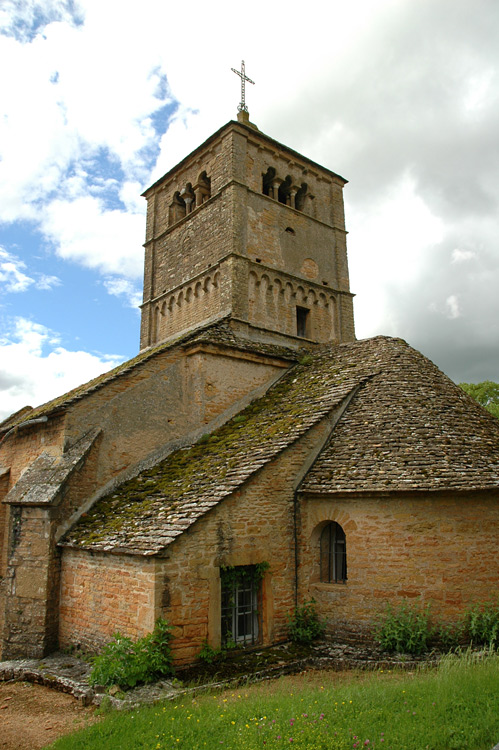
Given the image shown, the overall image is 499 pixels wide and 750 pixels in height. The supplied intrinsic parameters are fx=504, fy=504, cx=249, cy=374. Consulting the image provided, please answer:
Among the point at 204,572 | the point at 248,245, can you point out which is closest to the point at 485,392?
the point at 248,245

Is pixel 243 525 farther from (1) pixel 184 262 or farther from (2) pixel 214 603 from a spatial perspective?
(1) pixel 184 262

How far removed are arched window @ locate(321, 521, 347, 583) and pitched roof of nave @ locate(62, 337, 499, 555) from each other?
3.82 ft

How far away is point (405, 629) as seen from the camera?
27.9ft

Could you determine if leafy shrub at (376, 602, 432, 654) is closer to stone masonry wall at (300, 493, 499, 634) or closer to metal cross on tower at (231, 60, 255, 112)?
stone masonry wall at (300, 493, 499, 634)

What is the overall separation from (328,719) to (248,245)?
12905 millimetres

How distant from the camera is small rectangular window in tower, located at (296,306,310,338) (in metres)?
17.0

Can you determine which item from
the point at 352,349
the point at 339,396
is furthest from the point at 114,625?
the point at 352,349

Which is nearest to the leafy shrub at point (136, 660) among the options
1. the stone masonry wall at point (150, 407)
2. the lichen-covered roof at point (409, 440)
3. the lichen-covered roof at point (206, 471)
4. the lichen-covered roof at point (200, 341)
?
the lichen-covered roof at point (206, 471)

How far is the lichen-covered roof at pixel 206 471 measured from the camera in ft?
28.4

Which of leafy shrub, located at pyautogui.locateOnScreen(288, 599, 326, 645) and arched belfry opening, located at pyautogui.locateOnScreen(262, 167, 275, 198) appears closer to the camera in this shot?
leafy shrub, located at pyautogui.locateOnScreen(288, 599, 326, 645)

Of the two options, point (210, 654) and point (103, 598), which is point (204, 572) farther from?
point (103, 598)

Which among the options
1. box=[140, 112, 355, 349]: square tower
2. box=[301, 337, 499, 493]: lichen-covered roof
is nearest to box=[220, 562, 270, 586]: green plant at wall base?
box=[301, 337, 499, 493]: lichen-covered roof

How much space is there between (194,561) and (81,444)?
418 centimetres

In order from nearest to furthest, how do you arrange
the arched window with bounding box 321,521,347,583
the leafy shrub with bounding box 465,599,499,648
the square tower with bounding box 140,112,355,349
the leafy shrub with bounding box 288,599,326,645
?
1. the leafy shrub with bounding box 465,599,499,648
2. the leafy shrub with bounding box 288,599,326,645
3. the arched window with bounding box 321,521,347,583
4. the square tower with bounding box 140,112,355,349
